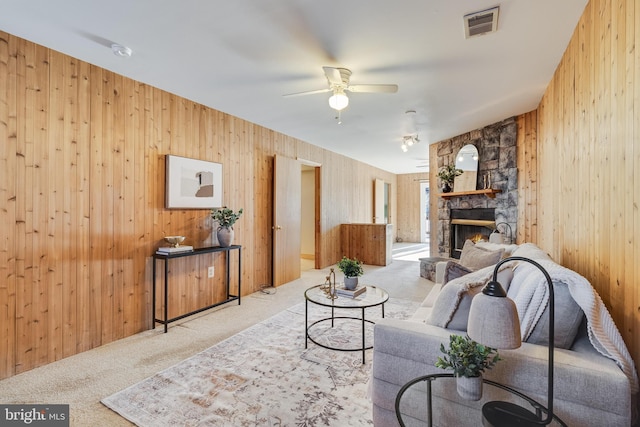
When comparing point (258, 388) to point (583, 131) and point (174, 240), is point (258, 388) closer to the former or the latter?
point (174, 240)

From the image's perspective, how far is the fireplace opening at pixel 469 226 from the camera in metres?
4.65

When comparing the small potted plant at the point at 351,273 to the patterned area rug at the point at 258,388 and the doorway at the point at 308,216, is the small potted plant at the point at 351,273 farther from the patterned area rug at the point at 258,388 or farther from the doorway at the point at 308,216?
the doorway at the point at 308,216

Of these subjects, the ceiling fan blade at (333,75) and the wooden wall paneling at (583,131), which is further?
the ceiling fan blade at (333,75)

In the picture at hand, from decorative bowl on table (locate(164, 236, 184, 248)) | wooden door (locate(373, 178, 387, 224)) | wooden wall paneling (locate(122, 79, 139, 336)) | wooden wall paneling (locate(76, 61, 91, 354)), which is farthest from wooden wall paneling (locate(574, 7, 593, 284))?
wooden door (locate(373, 178, 387, 224))

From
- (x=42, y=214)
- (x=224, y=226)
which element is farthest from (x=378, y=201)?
(x=42, y=214)

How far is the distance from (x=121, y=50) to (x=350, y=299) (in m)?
2.71

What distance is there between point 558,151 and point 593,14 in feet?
4.25

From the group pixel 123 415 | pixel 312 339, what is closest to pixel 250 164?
pixel 312 339

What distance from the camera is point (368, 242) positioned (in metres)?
6.62

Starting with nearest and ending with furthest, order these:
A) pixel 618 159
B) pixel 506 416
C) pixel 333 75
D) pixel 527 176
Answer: pixel 506 416, pixel 618 159, pixel 333 75, pixel 527 176

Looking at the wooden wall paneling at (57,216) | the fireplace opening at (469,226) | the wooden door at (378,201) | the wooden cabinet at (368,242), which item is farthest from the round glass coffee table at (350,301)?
the wooden door at (378,201)

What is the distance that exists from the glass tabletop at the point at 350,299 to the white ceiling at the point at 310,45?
2.00 m

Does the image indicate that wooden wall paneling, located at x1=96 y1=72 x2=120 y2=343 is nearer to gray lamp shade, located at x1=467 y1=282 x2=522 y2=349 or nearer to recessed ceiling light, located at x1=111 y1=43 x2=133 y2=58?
recessed ceiling light, located at x1=111 y1=43 x2=133 y2=58

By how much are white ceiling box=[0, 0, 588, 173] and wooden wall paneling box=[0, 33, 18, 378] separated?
1.05ft
